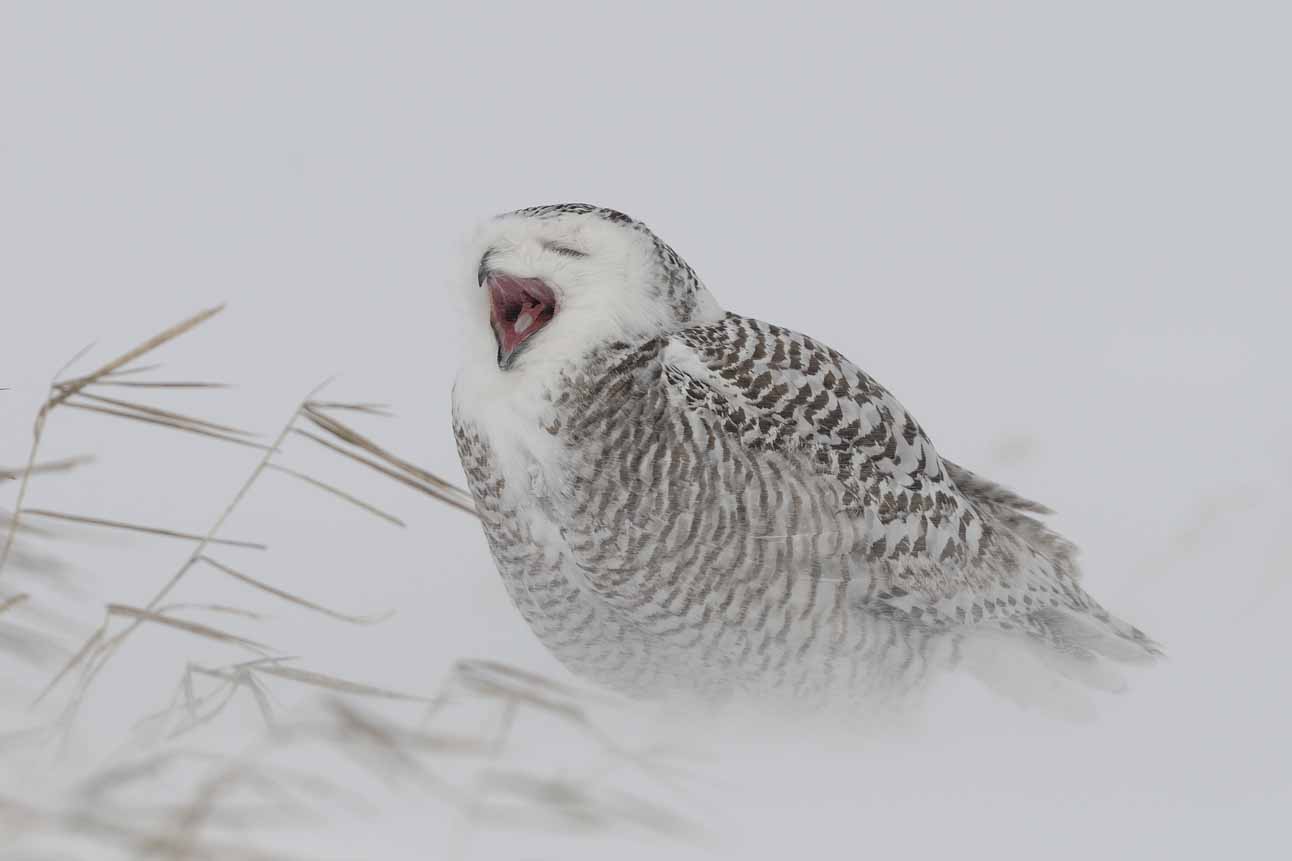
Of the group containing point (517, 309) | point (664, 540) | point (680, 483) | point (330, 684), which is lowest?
point (330, 684)

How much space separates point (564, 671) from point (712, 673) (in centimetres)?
68

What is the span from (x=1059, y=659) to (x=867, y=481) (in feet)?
2.43

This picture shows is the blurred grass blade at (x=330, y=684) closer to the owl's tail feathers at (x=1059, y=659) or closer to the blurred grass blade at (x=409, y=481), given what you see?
the blurred grass blade at (x=409, y=481)

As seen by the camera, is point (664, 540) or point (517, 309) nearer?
point (664, 540)

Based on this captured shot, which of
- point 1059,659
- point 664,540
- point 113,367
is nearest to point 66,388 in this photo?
point 113,367

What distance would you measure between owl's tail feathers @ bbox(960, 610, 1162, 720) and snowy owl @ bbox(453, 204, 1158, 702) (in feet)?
0.84

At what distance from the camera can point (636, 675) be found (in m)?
2.77

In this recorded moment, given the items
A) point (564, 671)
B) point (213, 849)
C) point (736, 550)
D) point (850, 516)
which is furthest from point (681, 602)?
point (213, 849)

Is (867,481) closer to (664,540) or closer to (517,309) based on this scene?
(664,540)

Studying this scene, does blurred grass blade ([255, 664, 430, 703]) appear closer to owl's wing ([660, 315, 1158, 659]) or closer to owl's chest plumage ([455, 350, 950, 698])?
owl's chest plumage ([455, 350, 950, 698])

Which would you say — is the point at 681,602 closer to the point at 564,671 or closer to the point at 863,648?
the point at 863,648

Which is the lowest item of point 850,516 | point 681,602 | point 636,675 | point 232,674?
point 232,674

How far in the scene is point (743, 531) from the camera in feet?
8.34

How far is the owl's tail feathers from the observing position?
304 cm
